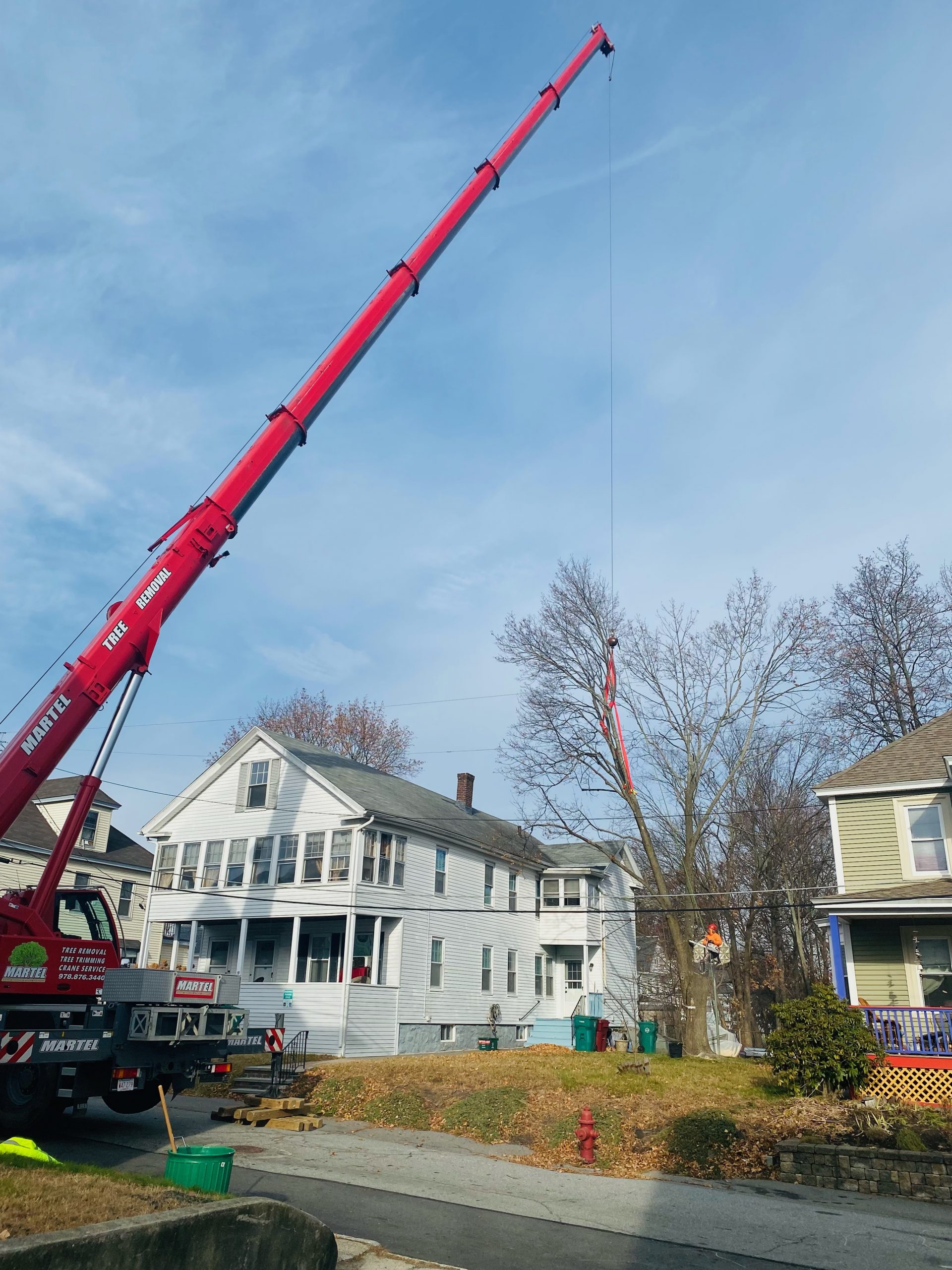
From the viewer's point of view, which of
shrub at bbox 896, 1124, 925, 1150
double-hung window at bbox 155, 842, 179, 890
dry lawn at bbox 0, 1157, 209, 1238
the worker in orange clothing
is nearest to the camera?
dry lawn at bbox 0, 1157, 209, 1238

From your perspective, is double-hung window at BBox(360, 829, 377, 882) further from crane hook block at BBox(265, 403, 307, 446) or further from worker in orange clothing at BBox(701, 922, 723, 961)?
crane hook block at BBox(265, 403, 307, 446)

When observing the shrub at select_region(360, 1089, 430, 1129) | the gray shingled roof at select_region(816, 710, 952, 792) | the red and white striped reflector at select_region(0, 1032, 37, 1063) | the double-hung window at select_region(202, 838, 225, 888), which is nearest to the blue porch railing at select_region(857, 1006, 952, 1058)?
the gray shingled roof at select_region(816, 710, 952, 792)

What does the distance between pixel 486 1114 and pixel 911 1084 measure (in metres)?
7.32

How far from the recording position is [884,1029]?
680 inches

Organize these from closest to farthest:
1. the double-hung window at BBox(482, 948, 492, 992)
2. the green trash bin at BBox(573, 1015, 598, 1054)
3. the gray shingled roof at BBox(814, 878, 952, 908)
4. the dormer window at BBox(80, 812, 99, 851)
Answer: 1. the gray shingled roof at BBox(814, 878, 952, 908)
2. the green trash bin at BBox(573, 1015, 598, 1054)
3. the double-hung window at BBox(482, 948, 492, 992)
4. the dormer window at BBox(80, 812, 99, 851)

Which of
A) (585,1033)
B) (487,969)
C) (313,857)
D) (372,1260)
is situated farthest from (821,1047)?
(487,969)

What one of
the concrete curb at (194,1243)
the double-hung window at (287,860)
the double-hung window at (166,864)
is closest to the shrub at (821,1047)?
the concrete curb at (194,1243)

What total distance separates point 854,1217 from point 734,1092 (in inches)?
283

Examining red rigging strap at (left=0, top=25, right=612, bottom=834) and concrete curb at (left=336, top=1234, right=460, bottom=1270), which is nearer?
concrete curb at (left=336, top=1234, right=460, bottom=1270)

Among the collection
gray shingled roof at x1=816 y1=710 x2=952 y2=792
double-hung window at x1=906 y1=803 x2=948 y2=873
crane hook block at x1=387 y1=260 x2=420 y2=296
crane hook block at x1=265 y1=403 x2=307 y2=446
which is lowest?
double-hung window at x1=906 y1=803 x2=948 y2=873

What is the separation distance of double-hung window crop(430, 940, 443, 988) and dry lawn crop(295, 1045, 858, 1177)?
25.4 ft

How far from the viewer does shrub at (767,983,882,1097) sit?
15.0 meters

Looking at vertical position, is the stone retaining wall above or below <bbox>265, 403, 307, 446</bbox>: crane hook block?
below

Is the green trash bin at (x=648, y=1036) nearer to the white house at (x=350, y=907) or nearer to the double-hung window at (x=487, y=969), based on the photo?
the white house at (x=350, y=907)
